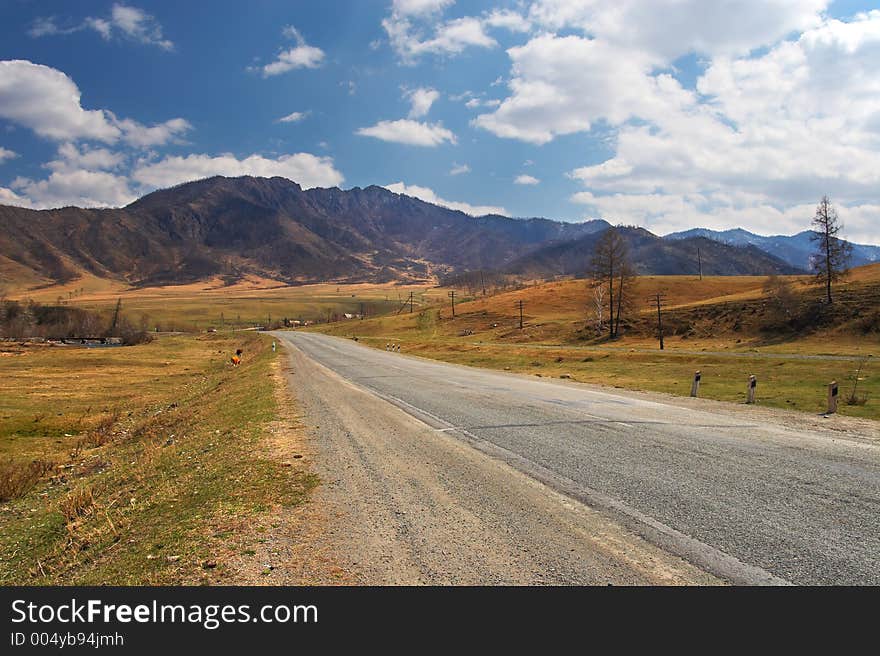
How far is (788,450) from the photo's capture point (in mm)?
9414

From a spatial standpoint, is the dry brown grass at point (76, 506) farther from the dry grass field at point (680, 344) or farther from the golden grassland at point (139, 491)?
the dry grass field at point (680, 344)

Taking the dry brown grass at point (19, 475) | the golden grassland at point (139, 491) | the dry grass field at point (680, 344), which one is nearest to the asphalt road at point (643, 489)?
the golden grassland at point (139, 491)

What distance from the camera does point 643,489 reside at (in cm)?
723

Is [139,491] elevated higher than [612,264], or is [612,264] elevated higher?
[612,264]

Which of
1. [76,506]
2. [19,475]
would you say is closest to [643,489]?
[76,506]

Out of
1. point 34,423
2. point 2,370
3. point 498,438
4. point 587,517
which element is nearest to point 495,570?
point 587,517

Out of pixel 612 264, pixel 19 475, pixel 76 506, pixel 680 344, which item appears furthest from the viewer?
pixel 612 264

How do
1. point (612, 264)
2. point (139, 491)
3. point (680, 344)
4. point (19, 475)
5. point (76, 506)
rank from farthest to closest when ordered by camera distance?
1. point (612, 264)
2. point (680, 344)
3. point (19, 475)
4. point (139, 491)
5. point (76, 506)

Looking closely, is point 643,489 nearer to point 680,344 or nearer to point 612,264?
point 680,344

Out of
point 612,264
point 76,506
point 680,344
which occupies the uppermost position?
point 612,264

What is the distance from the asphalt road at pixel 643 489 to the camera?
4.90 m

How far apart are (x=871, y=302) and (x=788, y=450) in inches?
2707
